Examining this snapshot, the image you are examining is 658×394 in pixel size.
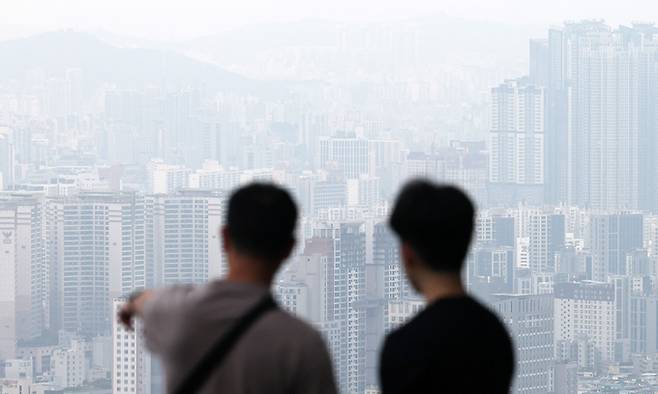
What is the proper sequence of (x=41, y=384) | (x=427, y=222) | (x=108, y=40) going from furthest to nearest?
(x=108, y=40), (x=41, y=384), (x=427, y=222)

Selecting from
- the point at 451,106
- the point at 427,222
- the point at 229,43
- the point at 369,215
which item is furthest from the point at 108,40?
the point at 427,222

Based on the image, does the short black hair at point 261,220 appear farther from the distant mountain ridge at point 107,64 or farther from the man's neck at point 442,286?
the distant mountain ridge at point 107,64

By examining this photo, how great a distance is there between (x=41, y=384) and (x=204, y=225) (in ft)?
14.6

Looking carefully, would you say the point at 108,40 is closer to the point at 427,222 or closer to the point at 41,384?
the point at 41,384

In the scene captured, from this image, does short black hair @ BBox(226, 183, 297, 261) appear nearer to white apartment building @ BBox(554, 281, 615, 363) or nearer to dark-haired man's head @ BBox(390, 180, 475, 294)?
dark-haired man's head @ BBox(390, 180, 475, 294)

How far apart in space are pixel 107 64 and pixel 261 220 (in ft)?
93.7

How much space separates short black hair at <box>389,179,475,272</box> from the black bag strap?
0.25 ft

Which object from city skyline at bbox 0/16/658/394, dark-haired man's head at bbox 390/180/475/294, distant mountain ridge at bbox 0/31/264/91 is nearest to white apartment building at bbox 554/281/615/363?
city skyline at bbox 0/16/658/394

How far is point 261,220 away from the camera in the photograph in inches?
25.9

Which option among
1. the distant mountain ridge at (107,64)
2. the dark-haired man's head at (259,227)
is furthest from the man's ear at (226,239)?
the distant mountain ridge at (107,64)

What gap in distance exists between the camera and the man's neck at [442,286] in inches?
25.7

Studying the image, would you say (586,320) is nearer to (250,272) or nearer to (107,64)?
(107,64)

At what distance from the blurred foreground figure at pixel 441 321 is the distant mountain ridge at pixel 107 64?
2765 cm

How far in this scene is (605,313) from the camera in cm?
2062
